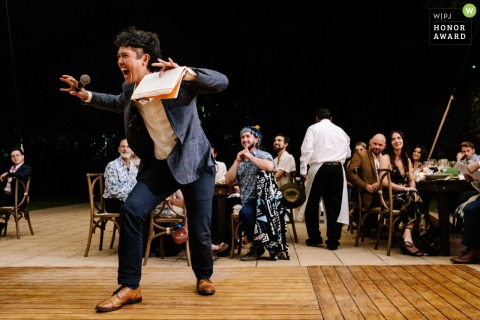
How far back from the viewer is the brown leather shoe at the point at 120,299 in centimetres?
290

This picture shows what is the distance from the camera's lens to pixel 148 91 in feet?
8.82

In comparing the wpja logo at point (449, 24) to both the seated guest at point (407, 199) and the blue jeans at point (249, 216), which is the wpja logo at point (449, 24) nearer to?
the seated guest at point (407, 199)

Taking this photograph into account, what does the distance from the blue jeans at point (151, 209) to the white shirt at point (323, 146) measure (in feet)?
9.63

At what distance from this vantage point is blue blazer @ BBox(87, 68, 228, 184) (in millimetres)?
2949

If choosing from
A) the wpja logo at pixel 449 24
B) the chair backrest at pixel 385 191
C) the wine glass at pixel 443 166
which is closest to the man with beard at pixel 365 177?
the chair backrest at pixel 385 191

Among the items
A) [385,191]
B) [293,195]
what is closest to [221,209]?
[293,195]

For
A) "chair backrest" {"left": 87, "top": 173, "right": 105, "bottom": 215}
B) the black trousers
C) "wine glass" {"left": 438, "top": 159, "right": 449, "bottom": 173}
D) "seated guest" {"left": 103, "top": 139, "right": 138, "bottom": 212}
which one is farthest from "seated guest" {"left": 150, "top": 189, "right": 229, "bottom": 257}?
"wine glass" {"left": 438, "top": 159, "right": 449, "bottom": 173}

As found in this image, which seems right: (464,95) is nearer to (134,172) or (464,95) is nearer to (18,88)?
(134,172)

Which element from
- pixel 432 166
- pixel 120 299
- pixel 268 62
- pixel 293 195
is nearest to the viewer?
pixel 120 299

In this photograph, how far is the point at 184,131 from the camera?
3021mm

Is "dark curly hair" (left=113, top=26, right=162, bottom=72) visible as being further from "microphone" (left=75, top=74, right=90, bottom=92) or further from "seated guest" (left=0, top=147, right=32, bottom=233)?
"seated guest" (left=0, top=147, right=32, bottom=233)

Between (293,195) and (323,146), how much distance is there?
2.62 feet

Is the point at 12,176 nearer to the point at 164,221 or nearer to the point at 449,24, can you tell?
the point at 164,221

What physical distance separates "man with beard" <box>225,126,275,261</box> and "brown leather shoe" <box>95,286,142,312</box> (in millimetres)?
1998
